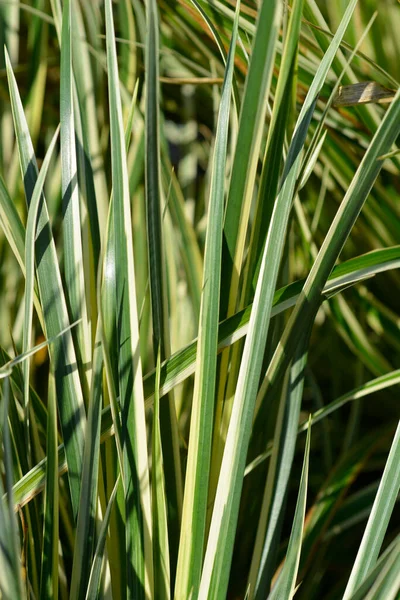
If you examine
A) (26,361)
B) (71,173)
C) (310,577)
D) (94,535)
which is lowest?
(310,577)

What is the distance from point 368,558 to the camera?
472 millimetres

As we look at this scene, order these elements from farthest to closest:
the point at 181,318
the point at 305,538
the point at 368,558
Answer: the point at 181,318
the point at 305,538
the point at 368,558

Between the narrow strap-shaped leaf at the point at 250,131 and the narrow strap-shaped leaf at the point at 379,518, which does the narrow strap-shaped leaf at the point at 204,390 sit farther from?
the narrow strap-shaped leaf at the point at 379,518

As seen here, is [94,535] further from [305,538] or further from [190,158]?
[190,158]

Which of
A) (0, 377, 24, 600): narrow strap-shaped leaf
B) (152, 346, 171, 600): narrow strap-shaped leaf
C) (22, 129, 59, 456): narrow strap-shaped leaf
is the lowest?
(152, 346, 171, 600): narrow strap-shaped leaf

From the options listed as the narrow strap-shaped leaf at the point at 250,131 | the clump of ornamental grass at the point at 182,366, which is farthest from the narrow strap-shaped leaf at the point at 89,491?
the narrow strap-shaped leaf at the point at 250,131

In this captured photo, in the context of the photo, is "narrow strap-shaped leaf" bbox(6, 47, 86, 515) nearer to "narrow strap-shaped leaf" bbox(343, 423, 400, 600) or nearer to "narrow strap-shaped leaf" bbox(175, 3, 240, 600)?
"narrow strap-shaped leaf" bbox(175, 3, 240, 600)

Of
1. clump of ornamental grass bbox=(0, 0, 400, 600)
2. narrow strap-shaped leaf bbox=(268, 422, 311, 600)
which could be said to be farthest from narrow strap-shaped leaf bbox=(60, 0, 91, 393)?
narrow strap-shaped leaf bbox=(268, 422, 311, 600)

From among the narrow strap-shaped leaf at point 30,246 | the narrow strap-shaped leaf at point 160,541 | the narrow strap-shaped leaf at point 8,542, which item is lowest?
the narrow strap-shaped leaf at point 160,541

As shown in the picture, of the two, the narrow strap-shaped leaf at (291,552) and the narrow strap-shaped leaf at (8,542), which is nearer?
the narrow strap-shaped leaf at (8,542)

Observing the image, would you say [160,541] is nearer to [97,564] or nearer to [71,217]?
[97,564]

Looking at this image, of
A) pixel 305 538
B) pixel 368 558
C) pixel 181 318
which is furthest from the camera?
pixel 181 318

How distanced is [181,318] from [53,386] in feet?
1.23

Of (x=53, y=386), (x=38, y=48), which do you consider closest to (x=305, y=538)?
(x=53, y=386)
